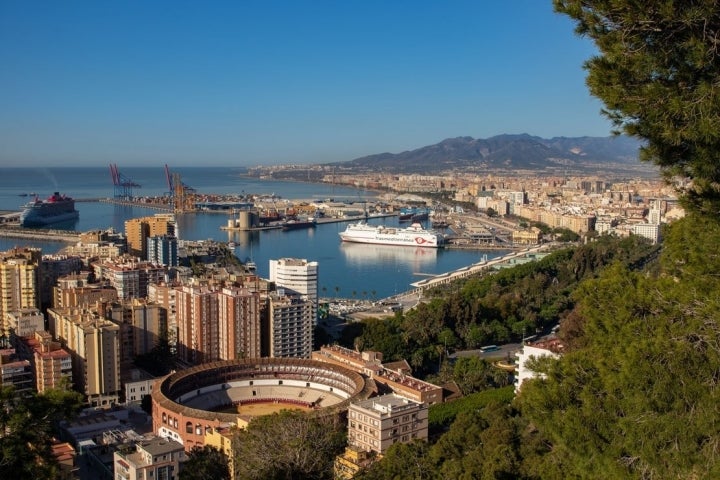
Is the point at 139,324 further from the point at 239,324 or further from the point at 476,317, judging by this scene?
the point at 476,317

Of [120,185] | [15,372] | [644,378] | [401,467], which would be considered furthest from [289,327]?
[120,185]

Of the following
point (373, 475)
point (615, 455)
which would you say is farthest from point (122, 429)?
point (615, 455)

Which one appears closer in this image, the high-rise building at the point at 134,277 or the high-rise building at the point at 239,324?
the high-rise building at the point at 239,324

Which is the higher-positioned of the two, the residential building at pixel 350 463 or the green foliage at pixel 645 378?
the green foliage at pixel 645 378

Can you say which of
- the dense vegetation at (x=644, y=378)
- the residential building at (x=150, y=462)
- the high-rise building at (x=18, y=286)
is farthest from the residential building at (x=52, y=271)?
the dense vegetation at (x=644, y=378)

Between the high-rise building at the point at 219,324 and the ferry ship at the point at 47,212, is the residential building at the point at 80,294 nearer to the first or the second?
the high-rise building at the point at 219,324

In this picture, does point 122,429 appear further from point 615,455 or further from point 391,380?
point 615,455
